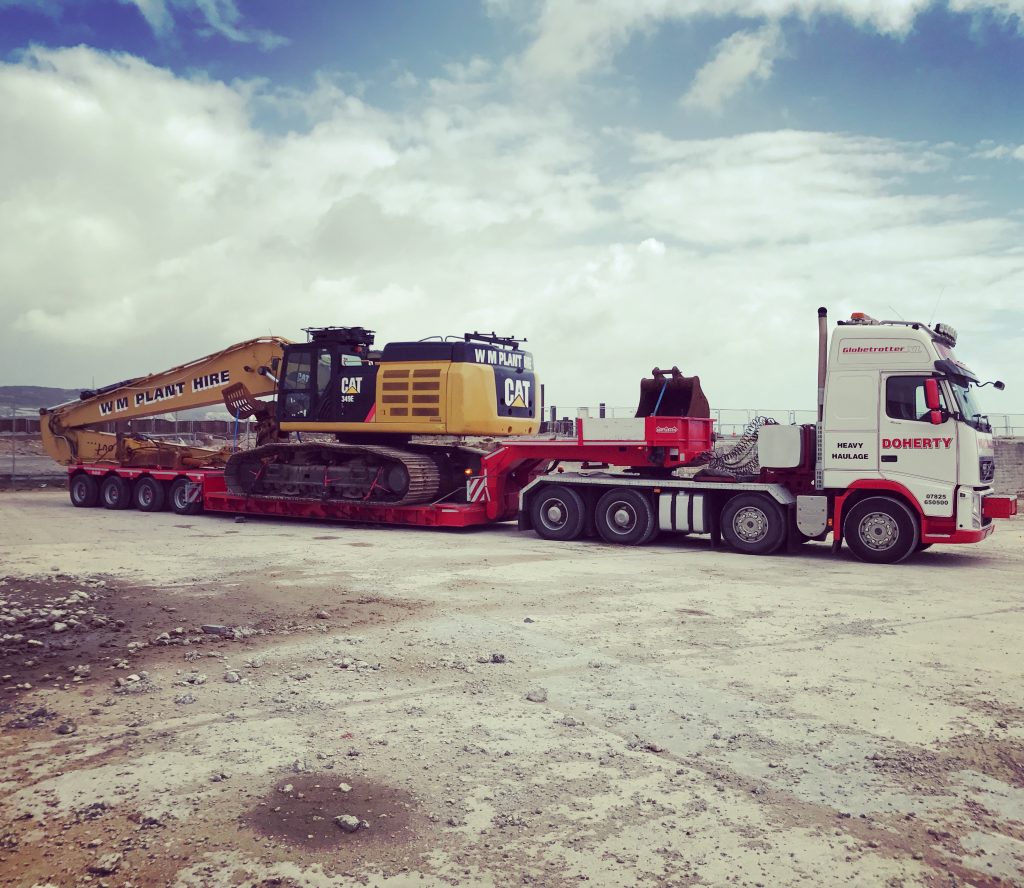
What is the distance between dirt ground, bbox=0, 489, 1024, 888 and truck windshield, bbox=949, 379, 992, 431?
126 inches

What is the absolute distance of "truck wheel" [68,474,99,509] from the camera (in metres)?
22.8

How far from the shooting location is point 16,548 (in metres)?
14.1

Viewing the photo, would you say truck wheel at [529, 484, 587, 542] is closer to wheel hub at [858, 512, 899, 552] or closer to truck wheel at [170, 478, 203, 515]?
wheel hub at [858, 512, 899, 552]

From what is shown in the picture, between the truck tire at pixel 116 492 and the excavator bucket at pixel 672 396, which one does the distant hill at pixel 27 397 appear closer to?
the truck tire at pixel 116 492

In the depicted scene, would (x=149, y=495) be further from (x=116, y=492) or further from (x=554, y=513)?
(x=554, y=513)

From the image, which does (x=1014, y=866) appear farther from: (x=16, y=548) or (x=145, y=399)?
(x=145, y=399)

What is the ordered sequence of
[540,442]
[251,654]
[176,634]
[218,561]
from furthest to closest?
1. [540,442]
2. [218,561]
3. [176,634]
4. [251,654]

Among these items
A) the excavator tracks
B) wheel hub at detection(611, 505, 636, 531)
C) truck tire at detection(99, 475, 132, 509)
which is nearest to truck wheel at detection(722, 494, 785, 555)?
wheel hub at detection(611, 505, 636, 531)

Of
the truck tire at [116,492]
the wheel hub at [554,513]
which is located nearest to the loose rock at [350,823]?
the wheel hub at [554,513]

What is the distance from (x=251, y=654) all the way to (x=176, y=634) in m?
1.01

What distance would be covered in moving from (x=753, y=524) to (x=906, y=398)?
292cm

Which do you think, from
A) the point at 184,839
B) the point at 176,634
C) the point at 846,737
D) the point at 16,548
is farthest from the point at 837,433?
the point at 16,548

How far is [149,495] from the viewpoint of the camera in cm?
2144

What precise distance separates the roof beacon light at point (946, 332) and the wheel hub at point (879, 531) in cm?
282
